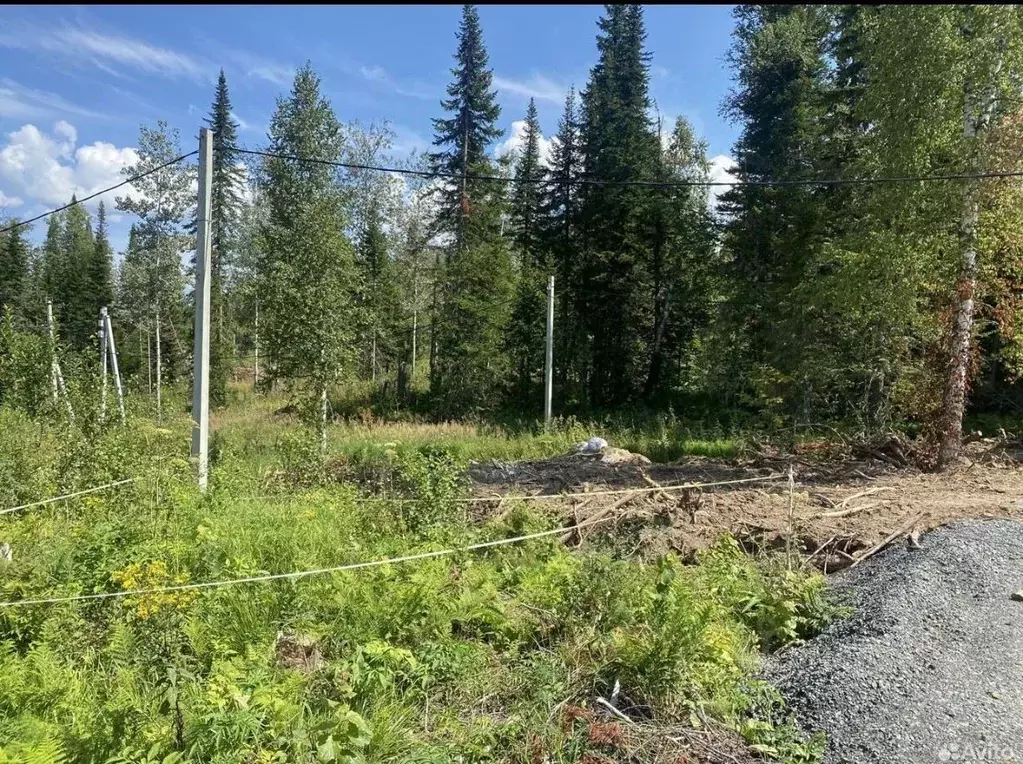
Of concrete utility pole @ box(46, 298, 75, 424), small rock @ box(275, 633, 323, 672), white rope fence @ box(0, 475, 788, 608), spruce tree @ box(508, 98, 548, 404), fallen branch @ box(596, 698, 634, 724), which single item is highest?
spruce tree @ box(508, 98, 548, 404)

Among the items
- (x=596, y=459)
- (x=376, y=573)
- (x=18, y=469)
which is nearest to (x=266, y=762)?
(x=376, y=573)

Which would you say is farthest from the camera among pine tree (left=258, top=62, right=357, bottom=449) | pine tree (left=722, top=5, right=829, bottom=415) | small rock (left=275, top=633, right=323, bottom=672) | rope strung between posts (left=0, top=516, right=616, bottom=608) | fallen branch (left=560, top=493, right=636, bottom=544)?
pine tree (left=722, top=5, right=829, bottom=415)

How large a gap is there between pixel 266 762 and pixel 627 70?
28851mm

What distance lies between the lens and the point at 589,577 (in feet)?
14.5

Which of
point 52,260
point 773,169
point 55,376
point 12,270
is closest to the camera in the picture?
point 55,376

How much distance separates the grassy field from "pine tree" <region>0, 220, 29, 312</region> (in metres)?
45.0

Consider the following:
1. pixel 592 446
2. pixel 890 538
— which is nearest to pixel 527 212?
pixel 592 446

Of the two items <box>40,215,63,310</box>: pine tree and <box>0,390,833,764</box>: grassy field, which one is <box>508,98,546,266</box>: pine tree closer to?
<box>40,215,63,310</box>: pine tree

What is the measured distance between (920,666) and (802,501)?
3.82 meters

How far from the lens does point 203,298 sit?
7777mm

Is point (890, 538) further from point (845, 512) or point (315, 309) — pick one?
point (315, 309)

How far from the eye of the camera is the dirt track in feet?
20.9

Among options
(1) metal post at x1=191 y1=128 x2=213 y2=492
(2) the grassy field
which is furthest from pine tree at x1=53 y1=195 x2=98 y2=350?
(2) the grassy field

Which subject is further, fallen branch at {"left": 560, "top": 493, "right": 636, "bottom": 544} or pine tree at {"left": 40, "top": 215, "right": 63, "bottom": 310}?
pine tree at {"left": 40, "top": 215, "right": 63, "bottom": 310}
